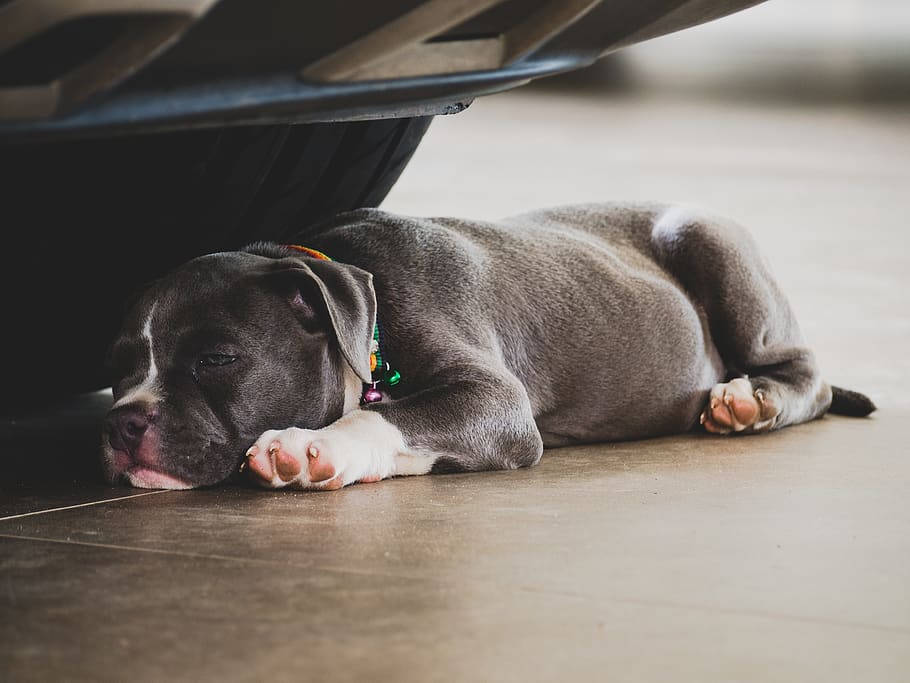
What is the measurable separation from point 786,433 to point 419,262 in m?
1.12

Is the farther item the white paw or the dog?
the dog

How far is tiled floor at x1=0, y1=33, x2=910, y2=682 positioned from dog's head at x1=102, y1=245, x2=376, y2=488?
4.5 inches

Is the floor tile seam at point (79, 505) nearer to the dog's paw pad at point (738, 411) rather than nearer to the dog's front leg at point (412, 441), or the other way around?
the dog's front leg at point (412, 441)

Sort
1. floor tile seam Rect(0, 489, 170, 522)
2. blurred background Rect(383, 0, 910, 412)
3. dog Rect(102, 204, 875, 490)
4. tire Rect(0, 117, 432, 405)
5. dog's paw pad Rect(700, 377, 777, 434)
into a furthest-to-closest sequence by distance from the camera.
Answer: blurred background Rect(383, 0, 910, 412)
dog's paw pad Rect(700, 377, 777, 434)
tire Rect(0, 117, 432, 405)
dog Rect(102, 204, 875, 490)
floor tile seam Rect(0, 489, 170, 522)

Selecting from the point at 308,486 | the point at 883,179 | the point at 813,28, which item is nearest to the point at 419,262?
the point at 308,486

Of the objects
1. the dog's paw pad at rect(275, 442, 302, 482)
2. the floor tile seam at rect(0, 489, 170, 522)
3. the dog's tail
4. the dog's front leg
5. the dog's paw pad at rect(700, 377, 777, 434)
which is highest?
the floor tile seam at rect(0, 489, 170, 522)

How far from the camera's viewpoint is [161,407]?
106 inches

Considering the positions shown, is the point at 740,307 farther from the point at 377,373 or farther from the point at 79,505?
the point at 79,505

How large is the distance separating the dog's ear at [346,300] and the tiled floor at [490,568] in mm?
298

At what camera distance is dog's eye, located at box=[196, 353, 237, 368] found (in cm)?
278

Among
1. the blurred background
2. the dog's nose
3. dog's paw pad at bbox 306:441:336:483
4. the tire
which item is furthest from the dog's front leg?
the blurred background

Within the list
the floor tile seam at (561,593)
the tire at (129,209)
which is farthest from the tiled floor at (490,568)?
the tire at (129,209)

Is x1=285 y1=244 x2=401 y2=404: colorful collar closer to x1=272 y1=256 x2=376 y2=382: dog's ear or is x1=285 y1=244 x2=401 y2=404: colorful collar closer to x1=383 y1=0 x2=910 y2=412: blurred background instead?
x1=272 y1=256 x2=376 y2=382: dog's ear

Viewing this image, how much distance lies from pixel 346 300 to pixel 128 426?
1.71 ft
